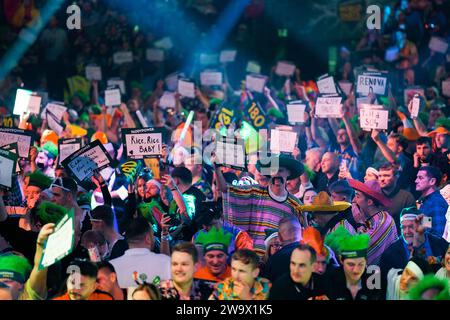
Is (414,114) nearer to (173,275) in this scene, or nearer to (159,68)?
(173,275)

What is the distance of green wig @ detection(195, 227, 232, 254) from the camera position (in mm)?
9094

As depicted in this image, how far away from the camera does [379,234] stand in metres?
9.86

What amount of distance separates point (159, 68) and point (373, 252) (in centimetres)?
1229

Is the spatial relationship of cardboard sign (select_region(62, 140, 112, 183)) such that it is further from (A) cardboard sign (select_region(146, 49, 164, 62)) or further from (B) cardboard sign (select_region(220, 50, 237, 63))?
(A) cardboard sign (select_region(146, 49, 164, 62))

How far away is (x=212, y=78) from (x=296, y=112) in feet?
12.9

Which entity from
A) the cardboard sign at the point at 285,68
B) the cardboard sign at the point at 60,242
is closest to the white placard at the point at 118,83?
the cardboard sign at the point at 285,68

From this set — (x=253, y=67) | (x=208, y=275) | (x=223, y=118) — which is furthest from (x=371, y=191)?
(x=253, y=67)

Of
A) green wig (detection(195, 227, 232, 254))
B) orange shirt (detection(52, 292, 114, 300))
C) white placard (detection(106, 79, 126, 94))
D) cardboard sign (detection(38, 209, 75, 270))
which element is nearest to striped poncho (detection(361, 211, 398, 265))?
green wig (detection(195, 227, 232, 254))

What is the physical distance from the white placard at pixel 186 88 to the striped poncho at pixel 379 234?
781 centimetres

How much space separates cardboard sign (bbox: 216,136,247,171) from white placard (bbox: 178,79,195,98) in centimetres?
610

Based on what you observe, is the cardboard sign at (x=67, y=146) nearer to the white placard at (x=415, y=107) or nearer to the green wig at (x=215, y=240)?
the white placard at (x=415, y=107)

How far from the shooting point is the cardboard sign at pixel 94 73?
1945cm

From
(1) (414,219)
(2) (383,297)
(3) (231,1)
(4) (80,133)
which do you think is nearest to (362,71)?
(4) (80,133)

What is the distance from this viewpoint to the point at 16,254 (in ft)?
29.9
